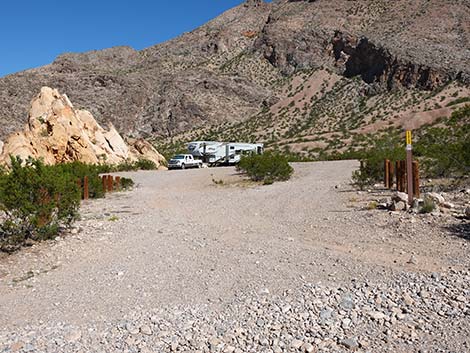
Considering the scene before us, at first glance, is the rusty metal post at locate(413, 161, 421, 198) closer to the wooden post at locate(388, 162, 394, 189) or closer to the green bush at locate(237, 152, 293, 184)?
the wooden post at locate(388, 162, 394, 189)

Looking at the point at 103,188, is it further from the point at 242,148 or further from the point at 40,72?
the point at 40,72

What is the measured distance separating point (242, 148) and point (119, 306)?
3749 cm

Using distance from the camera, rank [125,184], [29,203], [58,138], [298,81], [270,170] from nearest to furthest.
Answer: [29,203]
[125,184]
[270,170]
[58,138]
[298,81]

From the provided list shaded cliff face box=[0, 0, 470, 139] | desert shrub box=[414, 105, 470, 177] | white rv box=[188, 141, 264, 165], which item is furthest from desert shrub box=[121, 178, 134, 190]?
shaded cliff face box=[0, 0, 470, 139]

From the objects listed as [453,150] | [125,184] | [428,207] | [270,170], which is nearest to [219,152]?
[270,170]

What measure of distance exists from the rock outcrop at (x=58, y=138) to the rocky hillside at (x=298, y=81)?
68.1 feet

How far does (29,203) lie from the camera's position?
29.0ft

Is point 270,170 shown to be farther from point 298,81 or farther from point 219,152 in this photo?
point 298,81

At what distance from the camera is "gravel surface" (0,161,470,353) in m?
4.59

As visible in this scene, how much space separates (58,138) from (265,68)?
191 ft

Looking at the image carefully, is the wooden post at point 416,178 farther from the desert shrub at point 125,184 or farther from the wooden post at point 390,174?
the desert shrub at point 125,184

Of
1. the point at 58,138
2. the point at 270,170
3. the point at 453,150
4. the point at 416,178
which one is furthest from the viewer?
the point at 58,138

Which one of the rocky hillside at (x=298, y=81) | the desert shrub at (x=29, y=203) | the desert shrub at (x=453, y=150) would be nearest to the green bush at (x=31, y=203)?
the desert shrub at (x=29, y=203)

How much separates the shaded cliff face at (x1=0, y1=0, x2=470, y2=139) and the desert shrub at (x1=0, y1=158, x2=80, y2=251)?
57927 millimetres
